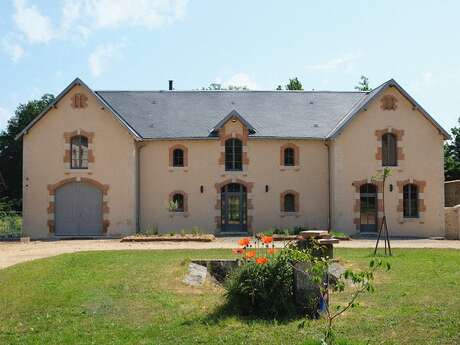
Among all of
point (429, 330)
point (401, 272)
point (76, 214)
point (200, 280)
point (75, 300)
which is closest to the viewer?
point (429, 330)

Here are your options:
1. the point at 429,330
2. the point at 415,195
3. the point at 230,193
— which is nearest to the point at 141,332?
the point at 429,330

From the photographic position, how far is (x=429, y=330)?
25.9 feet

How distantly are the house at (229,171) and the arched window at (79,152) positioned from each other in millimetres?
47

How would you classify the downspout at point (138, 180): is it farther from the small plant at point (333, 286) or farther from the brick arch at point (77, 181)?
the small plant at point (333, 286)

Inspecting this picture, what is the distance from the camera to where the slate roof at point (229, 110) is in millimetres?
25891

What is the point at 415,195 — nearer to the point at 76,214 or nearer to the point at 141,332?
the point at 76,214

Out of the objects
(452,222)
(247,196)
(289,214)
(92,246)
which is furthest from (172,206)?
(452,222)

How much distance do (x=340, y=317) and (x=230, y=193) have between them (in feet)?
56.2

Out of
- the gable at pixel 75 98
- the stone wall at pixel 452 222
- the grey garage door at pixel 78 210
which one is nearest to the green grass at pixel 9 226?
the grey garage door at pixel 78 210

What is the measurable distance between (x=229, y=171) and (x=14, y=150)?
99.6ft

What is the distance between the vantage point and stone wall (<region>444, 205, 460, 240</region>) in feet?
78.9

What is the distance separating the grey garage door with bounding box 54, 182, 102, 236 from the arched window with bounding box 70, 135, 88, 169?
0.91 m

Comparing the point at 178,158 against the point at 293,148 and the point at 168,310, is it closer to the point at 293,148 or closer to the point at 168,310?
the point at 293,148

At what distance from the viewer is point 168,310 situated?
362 inches
